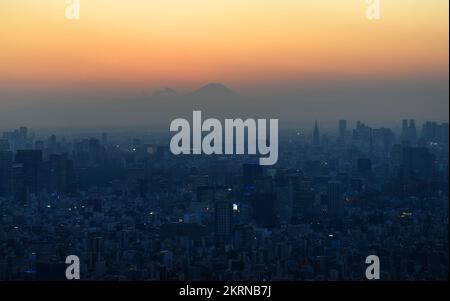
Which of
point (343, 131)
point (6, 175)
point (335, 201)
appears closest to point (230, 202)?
point (335, 201)

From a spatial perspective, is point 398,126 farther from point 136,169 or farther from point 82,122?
point 82,122

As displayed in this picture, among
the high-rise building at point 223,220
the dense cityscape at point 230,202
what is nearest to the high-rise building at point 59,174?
the dense cityscape at point 230,202

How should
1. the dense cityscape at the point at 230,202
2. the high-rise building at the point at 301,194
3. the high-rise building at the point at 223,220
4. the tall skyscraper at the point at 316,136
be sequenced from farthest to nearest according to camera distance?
the tall skyscraper at the point at 316,136 → the high-rise building at the point at 301,194 → the high-rise building at the point at 223,220 → the dense cityscape at the point at 230,202

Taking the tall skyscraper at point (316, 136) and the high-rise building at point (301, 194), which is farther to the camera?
the tall skyscraper at point (316, 136)

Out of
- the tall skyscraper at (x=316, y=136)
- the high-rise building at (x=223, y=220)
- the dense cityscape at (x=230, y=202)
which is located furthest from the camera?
the tall skyscraper at (x=316, y=136)

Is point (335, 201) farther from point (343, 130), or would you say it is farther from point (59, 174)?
point (59, 174)

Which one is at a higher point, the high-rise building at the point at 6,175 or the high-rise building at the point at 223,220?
the high-rise building at the point at 6,175

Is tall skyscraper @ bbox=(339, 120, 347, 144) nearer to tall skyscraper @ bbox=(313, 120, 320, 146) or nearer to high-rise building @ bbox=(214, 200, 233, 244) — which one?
tall skyscraper @ bbox=(313, 120, 320, 146)

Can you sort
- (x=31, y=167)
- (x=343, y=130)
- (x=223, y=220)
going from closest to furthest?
(x=223, y=220)
(x=31, y=167)
(x=343, y=130)

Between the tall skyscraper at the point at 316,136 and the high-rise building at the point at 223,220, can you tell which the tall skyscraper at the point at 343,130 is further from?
the high-rise building at the point at 223,220
